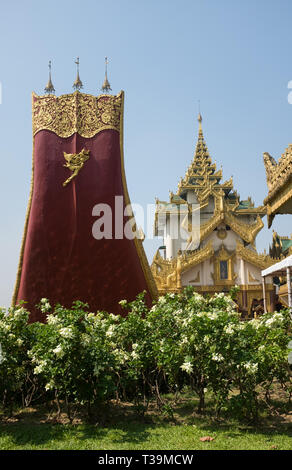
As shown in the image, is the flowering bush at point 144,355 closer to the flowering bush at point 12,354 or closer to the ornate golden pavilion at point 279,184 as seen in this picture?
the flowering bush at point 12,354

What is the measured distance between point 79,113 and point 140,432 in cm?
726

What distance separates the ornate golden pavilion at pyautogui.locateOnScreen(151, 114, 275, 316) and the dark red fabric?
10.9 meters

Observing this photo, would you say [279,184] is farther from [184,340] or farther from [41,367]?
[41,367]

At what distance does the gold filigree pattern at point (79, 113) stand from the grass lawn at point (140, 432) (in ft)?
20.8

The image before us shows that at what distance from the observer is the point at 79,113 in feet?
30.3

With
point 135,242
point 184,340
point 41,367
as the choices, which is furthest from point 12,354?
point 135,242

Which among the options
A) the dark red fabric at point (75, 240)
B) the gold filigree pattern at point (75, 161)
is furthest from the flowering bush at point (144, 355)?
the gold filigree pattern at point (75, 161)

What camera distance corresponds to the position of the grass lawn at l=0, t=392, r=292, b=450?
425 centimetres

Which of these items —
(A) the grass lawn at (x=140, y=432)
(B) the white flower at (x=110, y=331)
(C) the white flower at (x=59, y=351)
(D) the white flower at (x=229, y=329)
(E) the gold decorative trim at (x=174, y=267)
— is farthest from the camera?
(E) the gold decorative trim at (x=174, y=267)

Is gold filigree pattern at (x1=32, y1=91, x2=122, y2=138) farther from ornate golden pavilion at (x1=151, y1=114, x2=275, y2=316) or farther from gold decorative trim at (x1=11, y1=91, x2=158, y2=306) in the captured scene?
ornate golden pavilion at (x1=151, y1=114, x2=275, y2=316)

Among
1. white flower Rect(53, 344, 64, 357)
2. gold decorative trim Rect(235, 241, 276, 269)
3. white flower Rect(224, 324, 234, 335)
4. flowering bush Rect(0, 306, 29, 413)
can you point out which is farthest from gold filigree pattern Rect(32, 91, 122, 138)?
gold decorative trim Rect(235, 241, 276, 269)

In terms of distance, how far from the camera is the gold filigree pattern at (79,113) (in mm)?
9188
